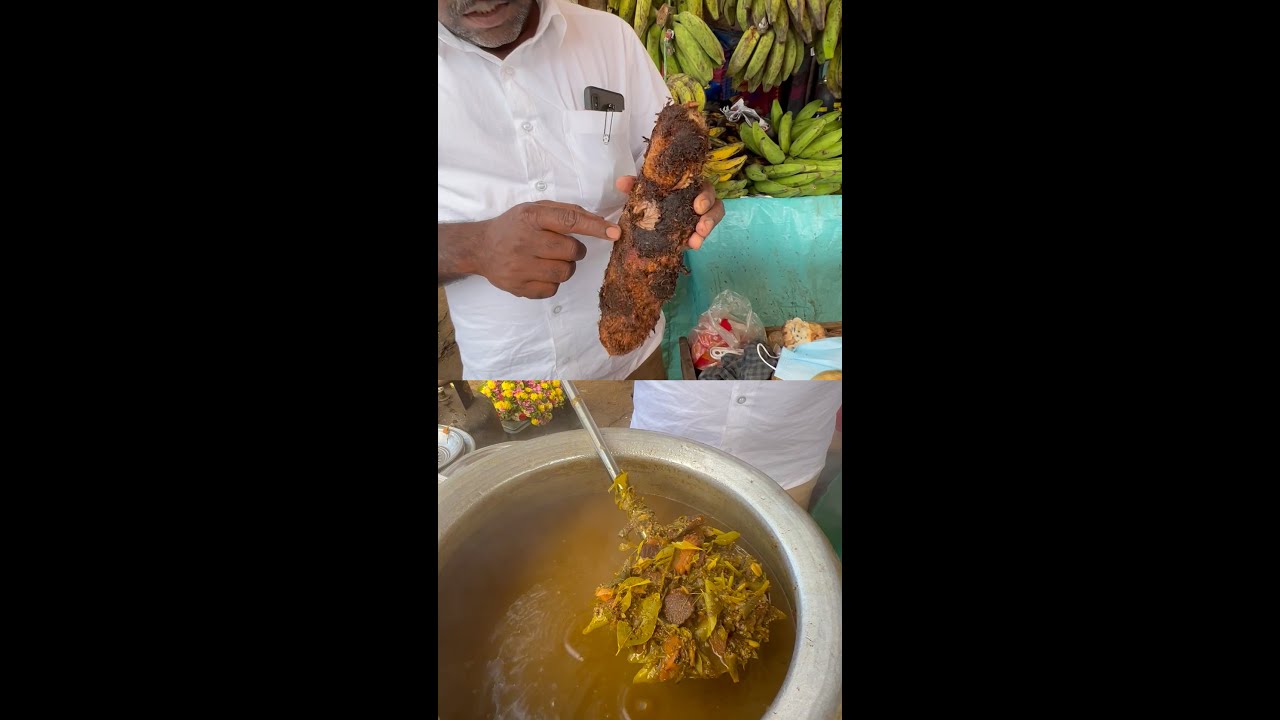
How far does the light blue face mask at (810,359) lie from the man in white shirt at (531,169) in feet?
0.97

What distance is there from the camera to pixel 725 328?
58.0 inches

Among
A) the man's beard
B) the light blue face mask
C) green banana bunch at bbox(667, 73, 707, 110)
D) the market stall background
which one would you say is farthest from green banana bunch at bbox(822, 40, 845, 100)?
the man's beard

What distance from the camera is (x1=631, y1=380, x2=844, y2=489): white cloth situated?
1473 mm

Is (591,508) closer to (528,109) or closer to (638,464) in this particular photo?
(638,464)

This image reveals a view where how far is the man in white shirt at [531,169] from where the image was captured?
1.26 metres

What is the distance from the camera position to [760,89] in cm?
134

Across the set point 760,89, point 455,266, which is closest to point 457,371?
point 455,266

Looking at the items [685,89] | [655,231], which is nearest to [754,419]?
[655,231]

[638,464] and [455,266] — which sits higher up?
[455,266]

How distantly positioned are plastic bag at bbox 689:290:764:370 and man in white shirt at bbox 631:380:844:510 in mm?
76

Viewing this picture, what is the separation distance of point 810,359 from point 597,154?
2.22ft

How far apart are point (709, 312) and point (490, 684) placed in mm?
960

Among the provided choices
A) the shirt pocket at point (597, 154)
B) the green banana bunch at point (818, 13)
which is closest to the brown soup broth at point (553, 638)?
the shirt pocket at point (597, 154)

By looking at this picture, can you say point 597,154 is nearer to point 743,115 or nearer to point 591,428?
point 743,115
